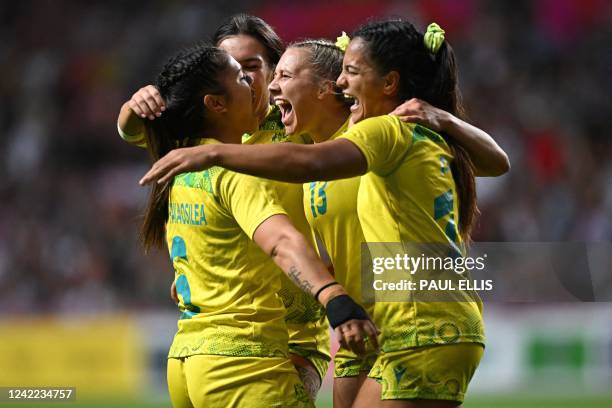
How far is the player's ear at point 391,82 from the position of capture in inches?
145

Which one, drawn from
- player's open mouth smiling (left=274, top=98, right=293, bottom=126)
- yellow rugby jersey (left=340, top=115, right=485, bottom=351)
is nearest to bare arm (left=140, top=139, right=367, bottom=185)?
yellow rugby jersey (left=340, top=115, right=485, bottom=351)

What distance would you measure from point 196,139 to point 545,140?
9.91 meters

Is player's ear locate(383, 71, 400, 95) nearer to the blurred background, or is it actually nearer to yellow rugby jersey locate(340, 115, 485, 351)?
yellow rugby jersey locate(340, 115, 485, 351)

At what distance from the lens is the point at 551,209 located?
39.9 ft

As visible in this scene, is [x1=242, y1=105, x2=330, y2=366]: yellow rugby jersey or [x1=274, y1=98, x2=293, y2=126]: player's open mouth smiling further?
[x1=274, y1=98, x2=293, y2=126]: player's open mouth smiling

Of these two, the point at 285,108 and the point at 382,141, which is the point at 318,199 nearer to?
the point at 285,108

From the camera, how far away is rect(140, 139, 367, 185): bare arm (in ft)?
10.3

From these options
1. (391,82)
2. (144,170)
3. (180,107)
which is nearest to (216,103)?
(180,107)

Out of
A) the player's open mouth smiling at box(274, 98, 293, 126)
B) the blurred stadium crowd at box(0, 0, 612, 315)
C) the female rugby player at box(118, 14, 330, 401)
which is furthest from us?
the blurred stadium crowd at box(0, 0, 612, 315)

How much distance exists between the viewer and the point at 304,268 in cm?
319

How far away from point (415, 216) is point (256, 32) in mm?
1825

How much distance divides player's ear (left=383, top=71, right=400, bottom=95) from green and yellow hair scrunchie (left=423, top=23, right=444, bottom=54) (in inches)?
6.4

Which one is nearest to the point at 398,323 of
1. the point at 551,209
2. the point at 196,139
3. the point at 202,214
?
the point at 202,214

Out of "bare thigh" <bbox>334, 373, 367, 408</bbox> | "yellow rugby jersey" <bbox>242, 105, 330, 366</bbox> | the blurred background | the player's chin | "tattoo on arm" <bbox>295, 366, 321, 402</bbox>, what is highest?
the blurred background
